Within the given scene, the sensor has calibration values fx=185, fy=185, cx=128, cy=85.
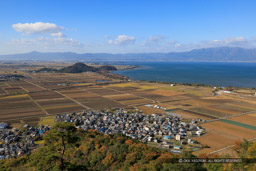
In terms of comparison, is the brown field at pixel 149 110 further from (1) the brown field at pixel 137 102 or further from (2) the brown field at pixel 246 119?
(2) the brown field at pixel 246 119

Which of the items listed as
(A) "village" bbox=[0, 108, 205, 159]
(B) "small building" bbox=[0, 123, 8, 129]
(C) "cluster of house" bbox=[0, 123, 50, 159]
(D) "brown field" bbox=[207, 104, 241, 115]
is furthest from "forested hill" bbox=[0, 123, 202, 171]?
(D) "brown field" bbox=[207, 104, 241, 115]

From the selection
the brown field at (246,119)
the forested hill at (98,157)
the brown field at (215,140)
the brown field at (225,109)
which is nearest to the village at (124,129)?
the brown field at (215,140)

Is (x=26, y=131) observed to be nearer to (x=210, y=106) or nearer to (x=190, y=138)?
(x=190, y=138)

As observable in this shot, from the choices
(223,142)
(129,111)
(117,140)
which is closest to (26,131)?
(117,140)

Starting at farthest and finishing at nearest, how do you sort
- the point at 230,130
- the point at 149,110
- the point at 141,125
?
the point at 149,110
the point at 141,125
the point at 230,130

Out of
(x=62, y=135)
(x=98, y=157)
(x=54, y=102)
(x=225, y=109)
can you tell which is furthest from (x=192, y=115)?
(x=54, y=102)

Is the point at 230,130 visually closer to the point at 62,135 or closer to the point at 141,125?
the point at 141,125
